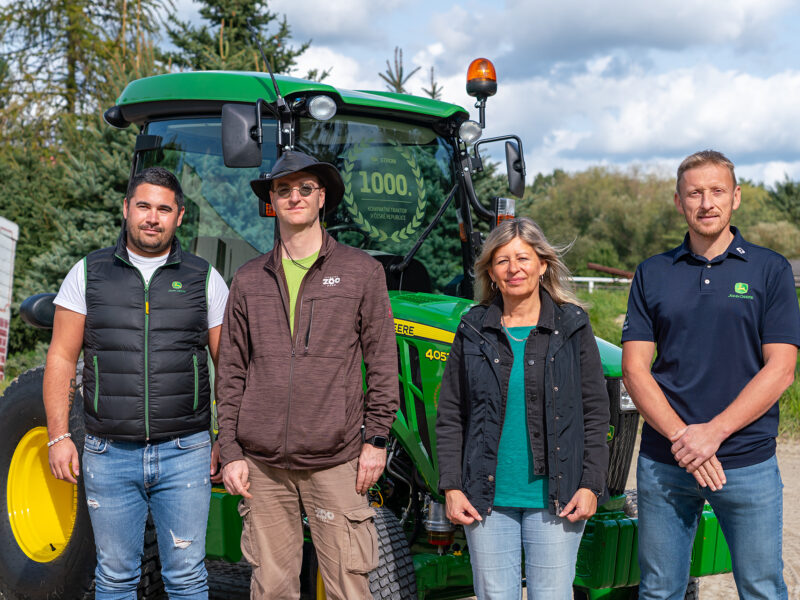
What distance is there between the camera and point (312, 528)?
300cm

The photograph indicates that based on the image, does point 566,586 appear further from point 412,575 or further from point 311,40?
point 311,40

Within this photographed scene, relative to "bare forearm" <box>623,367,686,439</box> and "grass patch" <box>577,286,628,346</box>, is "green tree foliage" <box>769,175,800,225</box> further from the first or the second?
Result: "bare forearm" <box>623,367,686,439</box>

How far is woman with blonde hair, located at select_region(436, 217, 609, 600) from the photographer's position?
2.74 metres

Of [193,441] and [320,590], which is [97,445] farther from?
[320,590]

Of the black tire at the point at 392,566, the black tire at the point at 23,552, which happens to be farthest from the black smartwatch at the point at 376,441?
the black tire at the point at 23,552

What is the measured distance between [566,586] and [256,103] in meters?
2.32

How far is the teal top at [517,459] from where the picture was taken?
2758 mm

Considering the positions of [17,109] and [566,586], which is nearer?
[566,586]

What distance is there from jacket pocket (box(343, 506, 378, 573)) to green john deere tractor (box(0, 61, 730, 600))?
16.5 inches

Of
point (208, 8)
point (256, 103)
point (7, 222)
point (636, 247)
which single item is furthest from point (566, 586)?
point (636, 247)

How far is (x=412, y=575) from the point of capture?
3.46 metres

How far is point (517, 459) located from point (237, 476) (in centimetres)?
91

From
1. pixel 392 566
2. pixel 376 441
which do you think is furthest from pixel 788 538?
pixel 376 441

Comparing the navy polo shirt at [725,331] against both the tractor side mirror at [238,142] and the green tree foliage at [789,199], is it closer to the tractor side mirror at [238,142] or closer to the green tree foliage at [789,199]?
the tractor side mirror at [238,142]
